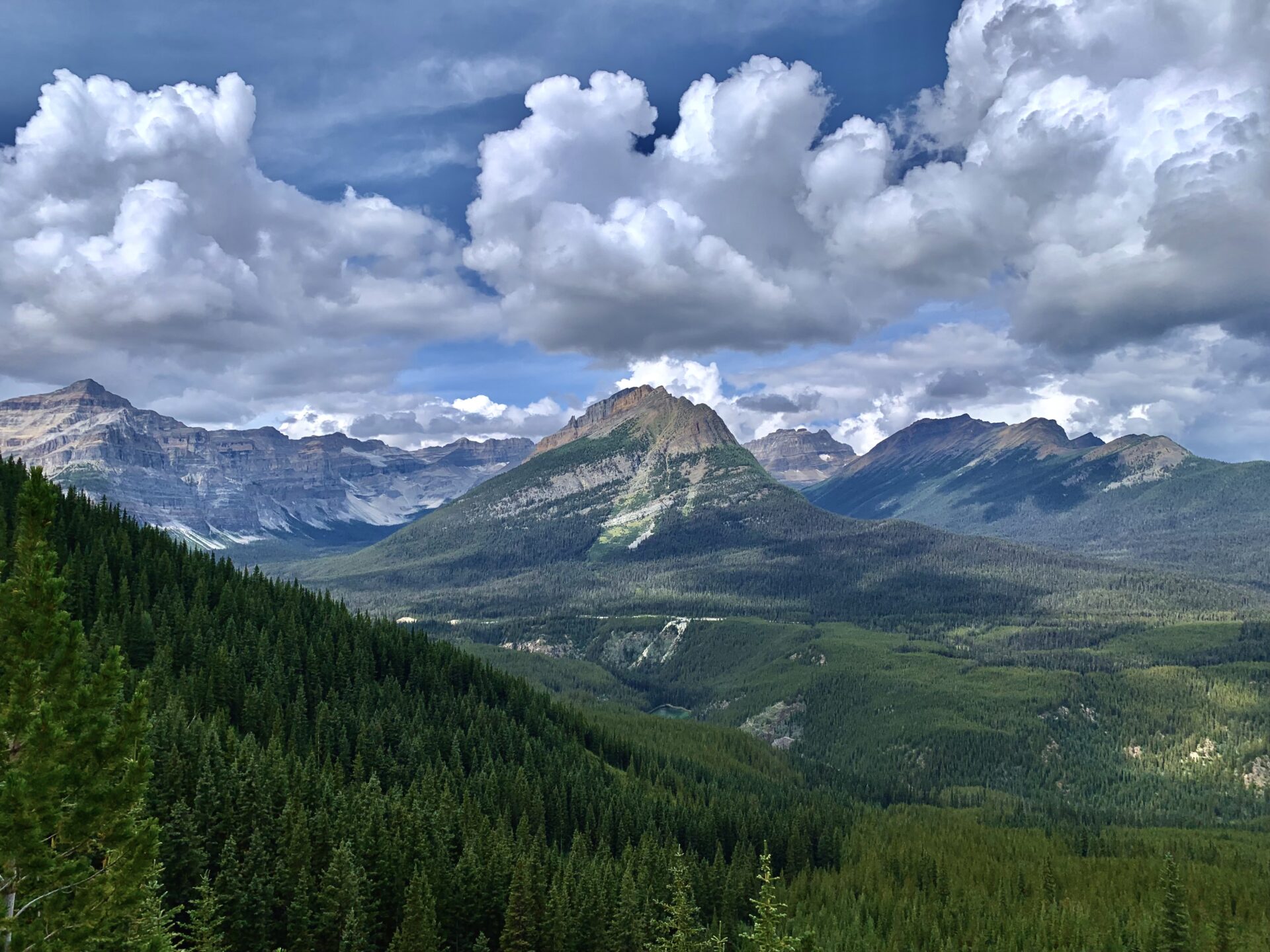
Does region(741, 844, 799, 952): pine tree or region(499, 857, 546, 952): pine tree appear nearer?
region(741, 844, 799, 952): pine tree

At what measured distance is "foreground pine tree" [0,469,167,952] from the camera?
2631cm

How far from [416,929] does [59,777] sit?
50658 millimetres

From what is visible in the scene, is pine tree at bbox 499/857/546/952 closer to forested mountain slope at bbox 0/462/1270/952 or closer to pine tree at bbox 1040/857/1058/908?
forested mountain slope at bbox 0/462/1270/952

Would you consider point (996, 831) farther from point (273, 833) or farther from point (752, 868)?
point (273, 833)

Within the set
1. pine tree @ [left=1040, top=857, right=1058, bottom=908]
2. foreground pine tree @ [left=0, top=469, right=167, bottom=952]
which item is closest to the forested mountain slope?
pine tree @ [left=1040, top=857, right=1058, bottom=908]

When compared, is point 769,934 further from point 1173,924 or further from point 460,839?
point 1173,924

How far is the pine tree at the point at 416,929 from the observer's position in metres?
67.8

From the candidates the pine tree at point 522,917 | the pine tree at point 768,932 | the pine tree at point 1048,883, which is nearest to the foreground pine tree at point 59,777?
the pine tree at point 768,932

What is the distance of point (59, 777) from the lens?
26344 mm

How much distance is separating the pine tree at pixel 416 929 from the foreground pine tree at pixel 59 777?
4254 cm

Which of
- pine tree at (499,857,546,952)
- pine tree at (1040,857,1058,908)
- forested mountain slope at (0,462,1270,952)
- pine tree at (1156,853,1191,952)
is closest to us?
forested mountain slope at (0,462,1270,952)

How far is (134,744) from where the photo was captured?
29391mm

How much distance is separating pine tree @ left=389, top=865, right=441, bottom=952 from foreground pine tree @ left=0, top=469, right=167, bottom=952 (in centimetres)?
4254

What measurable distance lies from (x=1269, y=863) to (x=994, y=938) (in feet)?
302
